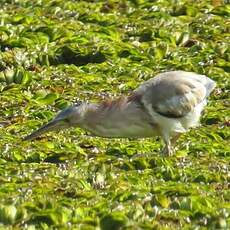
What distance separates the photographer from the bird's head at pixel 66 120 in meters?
11.3

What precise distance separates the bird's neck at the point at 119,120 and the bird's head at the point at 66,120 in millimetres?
67

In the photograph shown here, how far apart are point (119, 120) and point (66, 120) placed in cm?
55

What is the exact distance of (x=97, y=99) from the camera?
1298 cm

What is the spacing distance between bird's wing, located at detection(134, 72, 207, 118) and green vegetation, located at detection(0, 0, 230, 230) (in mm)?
452

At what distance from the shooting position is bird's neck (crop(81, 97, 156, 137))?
1138 centimetres

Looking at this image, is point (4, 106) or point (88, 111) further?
point (4, 106)

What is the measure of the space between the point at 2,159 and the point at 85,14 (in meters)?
6.65

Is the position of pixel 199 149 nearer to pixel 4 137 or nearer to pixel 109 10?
pixel 4 137

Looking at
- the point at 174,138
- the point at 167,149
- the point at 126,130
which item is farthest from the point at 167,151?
the point at 126,130

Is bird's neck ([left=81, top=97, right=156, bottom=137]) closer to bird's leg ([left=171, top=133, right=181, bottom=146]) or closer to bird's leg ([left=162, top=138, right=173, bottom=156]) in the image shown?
bird's leg ([left=162, top=138, right=173, bottom=156])

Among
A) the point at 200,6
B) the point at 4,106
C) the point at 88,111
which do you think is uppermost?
the point at 88,111

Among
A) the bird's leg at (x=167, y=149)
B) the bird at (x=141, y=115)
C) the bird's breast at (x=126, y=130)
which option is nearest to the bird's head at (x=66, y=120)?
the bird at (x=141, y=115)

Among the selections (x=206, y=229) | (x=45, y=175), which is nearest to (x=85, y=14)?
(x=45, y=175)

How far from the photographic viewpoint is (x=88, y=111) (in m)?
11.4
